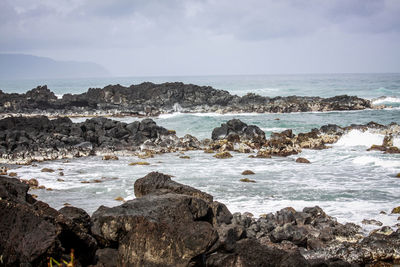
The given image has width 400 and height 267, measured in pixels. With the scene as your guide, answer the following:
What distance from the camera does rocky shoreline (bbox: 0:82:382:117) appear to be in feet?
163

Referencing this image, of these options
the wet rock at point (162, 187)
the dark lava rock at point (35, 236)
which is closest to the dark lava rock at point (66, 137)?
the wet rock at point (162, 187)

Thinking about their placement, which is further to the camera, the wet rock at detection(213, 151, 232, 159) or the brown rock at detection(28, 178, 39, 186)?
the wet rock at detection(213, 151, 232, 159)

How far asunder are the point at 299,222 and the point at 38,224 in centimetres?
737

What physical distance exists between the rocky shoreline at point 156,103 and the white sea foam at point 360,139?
2142 centimetres

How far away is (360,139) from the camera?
27.1 meters

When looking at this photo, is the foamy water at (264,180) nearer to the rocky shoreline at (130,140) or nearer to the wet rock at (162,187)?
the rocky shoreline at (130,140)

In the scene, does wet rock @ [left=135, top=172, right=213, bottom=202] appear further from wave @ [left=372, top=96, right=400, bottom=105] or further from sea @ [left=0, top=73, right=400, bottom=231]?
wave @ [left=372, top=96, right=400, bottom=105]

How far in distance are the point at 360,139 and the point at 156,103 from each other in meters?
34.2

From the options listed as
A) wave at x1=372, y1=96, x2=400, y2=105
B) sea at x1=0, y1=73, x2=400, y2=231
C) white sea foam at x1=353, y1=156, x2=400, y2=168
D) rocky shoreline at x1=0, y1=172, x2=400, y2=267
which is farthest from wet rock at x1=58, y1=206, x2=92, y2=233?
wave at x1=372, y1=96, x2=400, y2=105

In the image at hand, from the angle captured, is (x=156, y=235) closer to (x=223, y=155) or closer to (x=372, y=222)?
(x=372, y=222)

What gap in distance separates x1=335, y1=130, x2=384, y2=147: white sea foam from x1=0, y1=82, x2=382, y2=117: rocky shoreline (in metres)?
21.4

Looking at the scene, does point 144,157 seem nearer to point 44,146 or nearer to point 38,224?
point 44,146

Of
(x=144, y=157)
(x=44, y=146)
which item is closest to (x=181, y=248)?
(x=144, y=157)

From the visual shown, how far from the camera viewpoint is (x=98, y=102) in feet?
184
